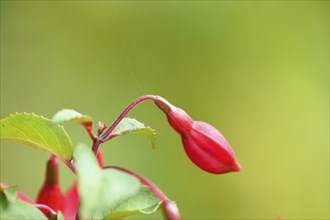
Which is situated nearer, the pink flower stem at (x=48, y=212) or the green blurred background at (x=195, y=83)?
the pink flower stem at (x=48, y=212)

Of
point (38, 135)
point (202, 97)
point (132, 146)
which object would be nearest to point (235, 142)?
point (202, 97)

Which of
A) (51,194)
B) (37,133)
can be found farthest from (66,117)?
(51,194)

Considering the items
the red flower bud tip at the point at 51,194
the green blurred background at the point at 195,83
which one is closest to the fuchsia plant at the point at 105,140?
the red flower bud tip at the point at 51,194

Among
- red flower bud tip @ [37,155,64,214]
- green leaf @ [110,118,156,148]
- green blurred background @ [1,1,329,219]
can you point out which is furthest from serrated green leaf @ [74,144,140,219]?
green blurred background @ [1,1,329,219]

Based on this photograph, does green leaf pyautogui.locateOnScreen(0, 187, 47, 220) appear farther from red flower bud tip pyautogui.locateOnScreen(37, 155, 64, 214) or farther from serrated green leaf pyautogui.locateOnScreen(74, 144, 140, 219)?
red flower bud tip pyautogui.locateOnScreen(37, 155, 64, 214)

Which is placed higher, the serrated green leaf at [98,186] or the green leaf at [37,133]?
the green leaf at [37,133]

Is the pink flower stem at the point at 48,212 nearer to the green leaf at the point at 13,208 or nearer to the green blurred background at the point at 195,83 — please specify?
the green leaf at the point at 13,208
